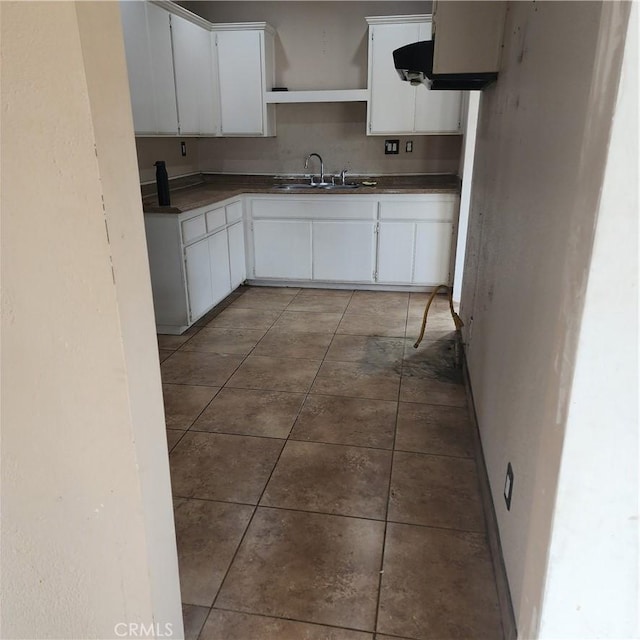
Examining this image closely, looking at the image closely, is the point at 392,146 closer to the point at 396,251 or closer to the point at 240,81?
the point at 396,251

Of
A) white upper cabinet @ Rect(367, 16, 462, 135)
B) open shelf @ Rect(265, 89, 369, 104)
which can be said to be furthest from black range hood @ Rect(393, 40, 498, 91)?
open shelf @ Rect(265, 89, 369, 104)

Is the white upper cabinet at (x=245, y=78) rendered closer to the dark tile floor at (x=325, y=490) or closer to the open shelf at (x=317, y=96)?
the open shelf at (x=317, y=96)

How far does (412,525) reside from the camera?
1804 millimetres

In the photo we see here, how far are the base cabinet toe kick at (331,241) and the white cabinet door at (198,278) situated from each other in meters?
0.02

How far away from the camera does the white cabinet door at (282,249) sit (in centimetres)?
452

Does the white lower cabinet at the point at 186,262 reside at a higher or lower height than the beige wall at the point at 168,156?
lower

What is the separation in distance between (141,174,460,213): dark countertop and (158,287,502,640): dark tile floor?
3.49ft

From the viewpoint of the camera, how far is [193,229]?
3.58 metres

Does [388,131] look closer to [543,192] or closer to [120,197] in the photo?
[543,192]

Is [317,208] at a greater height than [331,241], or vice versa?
[317,208]

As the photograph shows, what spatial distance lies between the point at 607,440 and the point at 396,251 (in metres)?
3.63

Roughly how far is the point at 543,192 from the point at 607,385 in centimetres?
63
